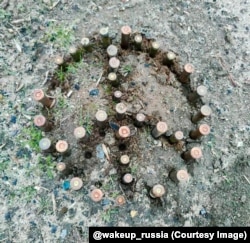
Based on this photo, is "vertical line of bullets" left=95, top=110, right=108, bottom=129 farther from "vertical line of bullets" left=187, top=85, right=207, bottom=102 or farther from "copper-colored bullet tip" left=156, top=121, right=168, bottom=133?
"vertical line of bullets" left=187, top=85, right=207, bottom=102

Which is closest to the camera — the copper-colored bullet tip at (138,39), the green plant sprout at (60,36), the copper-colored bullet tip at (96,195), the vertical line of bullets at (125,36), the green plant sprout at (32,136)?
the copper-colored bullet tip at (96,195)

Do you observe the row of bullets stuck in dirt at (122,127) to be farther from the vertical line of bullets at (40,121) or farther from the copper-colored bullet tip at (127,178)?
the copper-colored bullet tip at (127,178)

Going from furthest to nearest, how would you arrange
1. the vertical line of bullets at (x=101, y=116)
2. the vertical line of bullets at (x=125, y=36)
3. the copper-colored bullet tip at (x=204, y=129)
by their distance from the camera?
1. the vertical line of bullets at (x=125, y=36)
2. the copper-colored bullet tip at (x=204, y=129)
3. the vertical line of bullets at (x=101, y=116)

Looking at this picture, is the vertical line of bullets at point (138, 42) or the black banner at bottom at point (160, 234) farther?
the vertical line of bullets at point (138, 42)

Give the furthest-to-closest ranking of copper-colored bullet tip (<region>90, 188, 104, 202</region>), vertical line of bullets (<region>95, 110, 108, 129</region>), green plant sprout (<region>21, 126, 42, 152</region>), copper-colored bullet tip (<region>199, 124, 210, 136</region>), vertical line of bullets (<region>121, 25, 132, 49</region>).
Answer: vertical line of bullets (<region>121, 25, 132, 49</region>) → green plant sprout (<region>21, 126, 42, 152</region>) → copper-colored bullet tip (<region>199, 124, 210, 136</region>) → vertical line of bullets (<region>95, 110, 108, 129</region>) → copper-colored bullet tip (<region>90, 188, 104, 202</region>)

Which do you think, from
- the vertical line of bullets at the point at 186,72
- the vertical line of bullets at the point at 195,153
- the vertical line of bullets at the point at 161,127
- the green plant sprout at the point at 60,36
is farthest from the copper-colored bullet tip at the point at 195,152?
the green plant sprout at the point at 60,36

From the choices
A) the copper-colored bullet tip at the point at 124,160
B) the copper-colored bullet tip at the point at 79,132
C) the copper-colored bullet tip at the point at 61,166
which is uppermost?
the copper-colored bullet tip at the point at 79,132

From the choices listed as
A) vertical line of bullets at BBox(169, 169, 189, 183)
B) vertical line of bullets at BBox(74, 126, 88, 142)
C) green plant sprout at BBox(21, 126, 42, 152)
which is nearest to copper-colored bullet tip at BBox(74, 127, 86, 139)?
vertical line of bullets at BBox(74, 126, 88, 142)

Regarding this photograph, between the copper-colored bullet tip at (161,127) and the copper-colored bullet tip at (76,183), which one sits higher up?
the copper-colored bullet tip at (161,127)
